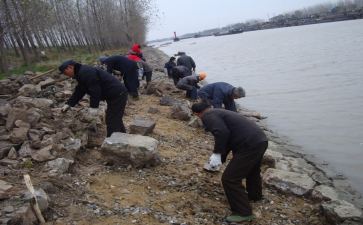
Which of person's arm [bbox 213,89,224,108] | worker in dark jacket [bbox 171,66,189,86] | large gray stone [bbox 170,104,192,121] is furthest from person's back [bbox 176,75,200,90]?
person's arm [bbox 213,89,224,108]

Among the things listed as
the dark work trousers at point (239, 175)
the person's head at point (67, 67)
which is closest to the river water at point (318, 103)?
the dark work trousers at point (239, 175)

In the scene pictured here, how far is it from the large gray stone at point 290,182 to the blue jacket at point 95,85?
272 centimetres

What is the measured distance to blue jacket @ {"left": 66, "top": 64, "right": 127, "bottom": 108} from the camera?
179 inches

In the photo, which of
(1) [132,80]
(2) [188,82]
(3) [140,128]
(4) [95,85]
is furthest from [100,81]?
(2) [188,82]

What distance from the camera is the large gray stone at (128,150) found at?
4.32m

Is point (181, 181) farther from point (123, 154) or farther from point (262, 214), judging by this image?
point (262, 214)

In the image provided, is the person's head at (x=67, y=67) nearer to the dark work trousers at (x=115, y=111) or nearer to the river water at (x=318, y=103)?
the dark work trousers at (x=115, y=111)

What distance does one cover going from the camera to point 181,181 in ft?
14.3

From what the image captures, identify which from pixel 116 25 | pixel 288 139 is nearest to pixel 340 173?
pixel 288 139

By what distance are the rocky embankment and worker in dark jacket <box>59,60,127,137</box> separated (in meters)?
0.49

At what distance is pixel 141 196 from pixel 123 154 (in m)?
0.81

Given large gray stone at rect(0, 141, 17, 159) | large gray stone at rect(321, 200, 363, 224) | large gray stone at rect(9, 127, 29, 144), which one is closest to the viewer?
large gray stone at rect(321, 200, 363, 224)

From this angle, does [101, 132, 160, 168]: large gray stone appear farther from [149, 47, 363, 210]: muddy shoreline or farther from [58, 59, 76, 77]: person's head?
[149, 47, 363, 210]: muddy shoreline

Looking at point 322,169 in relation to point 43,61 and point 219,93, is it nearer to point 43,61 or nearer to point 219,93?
point 219,93
